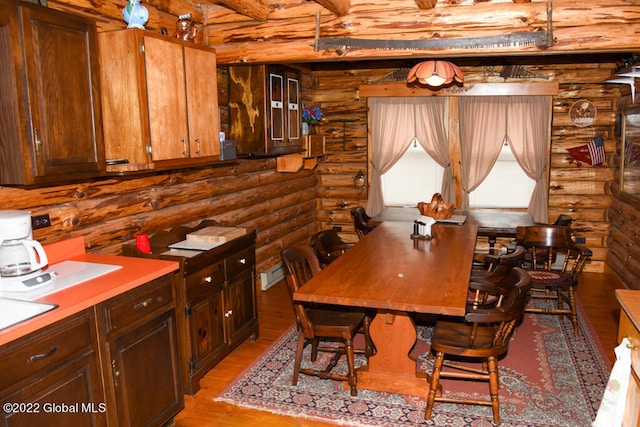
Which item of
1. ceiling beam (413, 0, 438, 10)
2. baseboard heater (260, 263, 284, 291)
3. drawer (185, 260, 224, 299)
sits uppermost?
ceiling beam (413, 0, 438, 10)

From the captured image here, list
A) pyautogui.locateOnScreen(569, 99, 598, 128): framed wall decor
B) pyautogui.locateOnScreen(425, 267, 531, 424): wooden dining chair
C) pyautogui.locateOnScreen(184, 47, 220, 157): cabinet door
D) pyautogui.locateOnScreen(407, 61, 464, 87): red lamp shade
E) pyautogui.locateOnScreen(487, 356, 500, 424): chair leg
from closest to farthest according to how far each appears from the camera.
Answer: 1. pyautogui.locateOnScreen(425, 267, 531, 424): wooden dining chair
2. pyautogui.locateOnScreen(487, 356, 500, 424): chair leg
3. pyautogui.locateOnScreen(184, 47, 220, 157): cabinet door
4. pyautogui.locateOnScreen(407, 61, 464, 87): red lamp shade
5. pyautogui.locateOnScreen(569, 99, 598, 128): framed wall decor

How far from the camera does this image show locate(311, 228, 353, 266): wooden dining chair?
4180 mm

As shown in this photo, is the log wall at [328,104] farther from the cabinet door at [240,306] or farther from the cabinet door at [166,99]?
the cabinet door at [240,306]

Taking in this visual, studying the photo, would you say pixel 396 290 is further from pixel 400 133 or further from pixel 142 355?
pixel 400 133

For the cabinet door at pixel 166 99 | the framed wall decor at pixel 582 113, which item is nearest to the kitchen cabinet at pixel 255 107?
the cabinet door at pixel 166 99

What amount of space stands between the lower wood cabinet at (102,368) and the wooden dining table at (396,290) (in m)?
0.85

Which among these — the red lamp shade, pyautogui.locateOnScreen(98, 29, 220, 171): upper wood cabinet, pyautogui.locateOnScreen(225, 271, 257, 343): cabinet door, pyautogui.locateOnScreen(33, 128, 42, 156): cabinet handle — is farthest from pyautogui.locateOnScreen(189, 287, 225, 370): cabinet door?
the red lamp shade

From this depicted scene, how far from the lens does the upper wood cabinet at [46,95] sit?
2441 mm

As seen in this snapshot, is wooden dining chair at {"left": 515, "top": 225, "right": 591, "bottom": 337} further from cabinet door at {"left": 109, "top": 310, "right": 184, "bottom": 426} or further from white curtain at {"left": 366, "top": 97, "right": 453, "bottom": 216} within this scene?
cabinet door at {"left": 109, "top": 310, "right": 184, "bottom": 426}

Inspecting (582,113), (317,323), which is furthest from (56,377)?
(582,113)

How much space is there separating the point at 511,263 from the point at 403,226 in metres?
→ 1.56

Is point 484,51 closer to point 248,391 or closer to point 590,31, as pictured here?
point 590,31

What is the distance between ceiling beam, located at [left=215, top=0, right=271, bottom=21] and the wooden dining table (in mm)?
2037

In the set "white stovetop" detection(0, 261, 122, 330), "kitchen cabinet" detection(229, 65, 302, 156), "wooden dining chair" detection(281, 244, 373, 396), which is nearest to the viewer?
"white stovetop" detection(0, 261, 122, 330)
